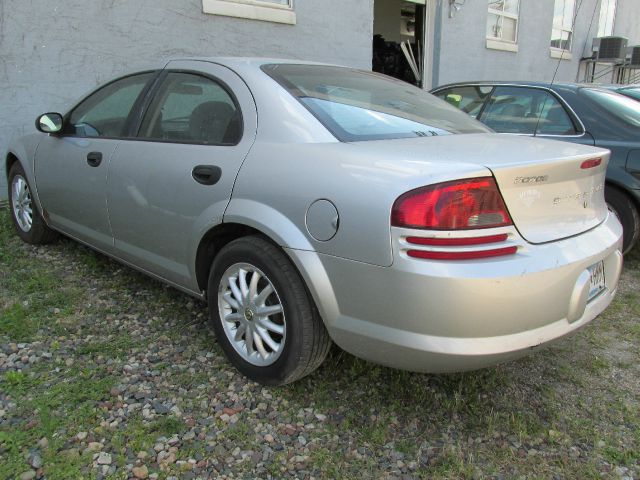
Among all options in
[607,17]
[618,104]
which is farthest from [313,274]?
[607,17]

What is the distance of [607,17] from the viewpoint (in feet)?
53.3

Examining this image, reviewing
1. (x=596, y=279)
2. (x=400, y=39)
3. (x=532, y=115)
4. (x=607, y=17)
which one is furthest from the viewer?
(x=607, y=17)

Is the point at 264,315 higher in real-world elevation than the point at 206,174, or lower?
lower

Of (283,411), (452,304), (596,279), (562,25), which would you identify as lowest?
(283,411)

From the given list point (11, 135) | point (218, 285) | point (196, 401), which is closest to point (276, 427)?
point (196, 401)

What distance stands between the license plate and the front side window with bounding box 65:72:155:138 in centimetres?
265

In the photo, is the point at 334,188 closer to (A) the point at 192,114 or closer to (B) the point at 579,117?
(A) the point at 192,114

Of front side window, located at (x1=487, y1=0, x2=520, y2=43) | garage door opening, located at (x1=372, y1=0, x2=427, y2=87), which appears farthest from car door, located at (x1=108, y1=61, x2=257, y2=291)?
front side window, located at (x1=487, y1=0, x2=520, y2=43)

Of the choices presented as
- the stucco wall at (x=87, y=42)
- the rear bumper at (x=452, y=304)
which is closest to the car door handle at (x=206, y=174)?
the rear bumper at (x=452, y=304)

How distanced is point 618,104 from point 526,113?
28.9 inches

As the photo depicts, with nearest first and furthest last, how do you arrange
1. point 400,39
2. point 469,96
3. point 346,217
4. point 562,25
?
point 346,217, point 469,96, point 562,25, point 400,39

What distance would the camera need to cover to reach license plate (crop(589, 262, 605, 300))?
2.23 meters

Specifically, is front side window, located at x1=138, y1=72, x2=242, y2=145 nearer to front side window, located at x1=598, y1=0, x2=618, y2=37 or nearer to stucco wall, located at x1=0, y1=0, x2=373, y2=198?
stucco wall, located at x1=0, y1=0, x2=373, y2=198

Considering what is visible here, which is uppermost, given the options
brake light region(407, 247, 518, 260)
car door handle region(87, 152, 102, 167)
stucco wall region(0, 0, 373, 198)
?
stucco wall region(0, 0, 373, 198)
